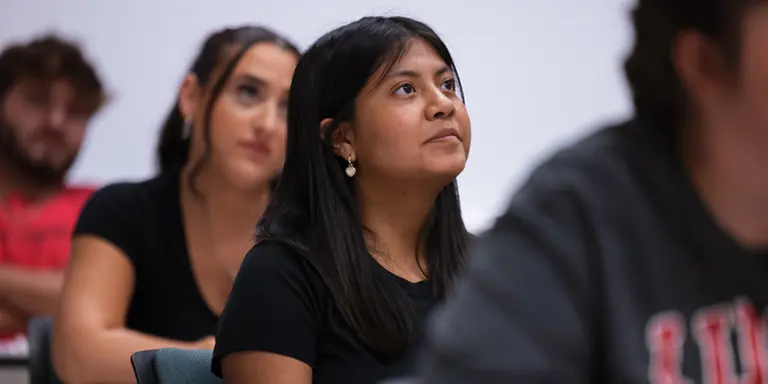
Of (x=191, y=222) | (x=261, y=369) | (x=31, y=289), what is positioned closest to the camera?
(x=261, y=369)

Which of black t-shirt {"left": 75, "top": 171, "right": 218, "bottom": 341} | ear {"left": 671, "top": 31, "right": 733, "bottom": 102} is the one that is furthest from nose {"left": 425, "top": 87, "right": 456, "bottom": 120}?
ear {"left": 671, "top": 31, "right": 733, "bottom": 102}

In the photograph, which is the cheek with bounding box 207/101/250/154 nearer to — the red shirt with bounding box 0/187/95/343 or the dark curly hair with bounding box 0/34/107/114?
the red shirt with bounding box 0/187/95/343

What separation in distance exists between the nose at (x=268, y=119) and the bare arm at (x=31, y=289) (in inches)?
40.9

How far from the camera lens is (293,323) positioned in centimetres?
136

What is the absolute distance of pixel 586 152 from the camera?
72 cm

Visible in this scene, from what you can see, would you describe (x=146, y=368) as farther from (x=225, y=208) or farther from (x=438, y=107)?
(x=225, y=208)

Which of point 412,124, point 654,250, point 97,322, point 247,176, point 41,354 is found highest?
point 654,250

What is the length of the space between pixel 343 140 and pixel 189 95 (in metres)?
0.72

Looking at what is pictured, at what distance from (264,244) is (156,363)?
0.22 meters

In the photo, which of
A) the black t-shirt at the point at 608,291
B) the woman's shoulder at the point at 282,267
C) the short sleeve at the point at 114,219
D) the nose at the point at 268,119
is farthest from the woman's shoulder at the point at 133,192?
the black t-shirt at the point at 608,291

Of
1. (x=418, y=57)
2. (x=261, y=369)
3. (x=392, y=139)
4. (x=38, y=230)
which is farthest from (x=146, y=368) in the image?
(x=38, y=230)

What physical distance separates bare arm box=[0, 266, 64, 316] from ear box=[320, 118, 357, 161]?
147cm

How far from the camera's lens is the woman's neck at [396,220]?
5.16 ft

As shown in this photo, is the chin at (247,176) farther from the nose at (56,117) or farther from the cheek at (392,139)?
the nose at (56,117)
